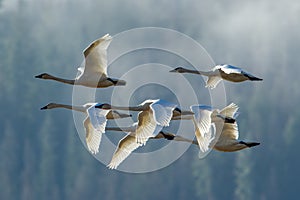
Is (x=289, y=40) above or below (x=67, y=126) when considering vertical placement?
above

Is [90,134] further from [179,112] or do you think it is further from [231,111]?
[179,112]

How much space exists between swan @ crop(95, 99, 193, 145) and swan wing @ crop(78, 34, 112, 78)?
612 mm

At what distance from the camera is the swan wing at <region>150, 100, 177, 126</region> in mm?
15859

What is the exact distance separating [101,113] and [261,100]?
181 feet

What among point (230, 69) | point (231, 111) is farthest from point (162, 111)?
point (231, 111)

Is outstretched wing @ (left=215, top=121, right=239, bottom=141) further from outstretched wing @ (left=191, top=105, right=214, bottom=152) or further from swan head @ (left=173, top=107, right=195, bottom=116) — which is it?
swan head @ (left=173, top=107, right=195, bottom=116)

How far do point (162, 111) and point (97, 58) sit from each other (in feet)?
5.23

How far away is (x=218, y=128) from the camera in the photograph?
17766mm

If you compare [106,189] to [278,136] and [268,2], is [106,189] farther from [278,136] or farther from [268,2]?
[268,2]

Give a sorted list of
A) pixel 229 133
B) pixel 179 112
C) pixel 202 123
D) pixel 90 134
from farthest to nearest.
A: pixel 90 134 → pixel 229 133 → pixel 202 123 → pixel 179 112

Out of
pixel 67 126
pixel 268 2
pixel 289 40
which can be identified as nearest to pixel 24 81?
pixel 67 126

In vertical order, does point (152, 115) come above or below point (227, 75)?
below

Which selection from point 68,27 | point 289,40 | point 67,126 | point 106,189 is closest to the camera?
point 106,189

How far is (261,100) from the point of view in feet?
235
